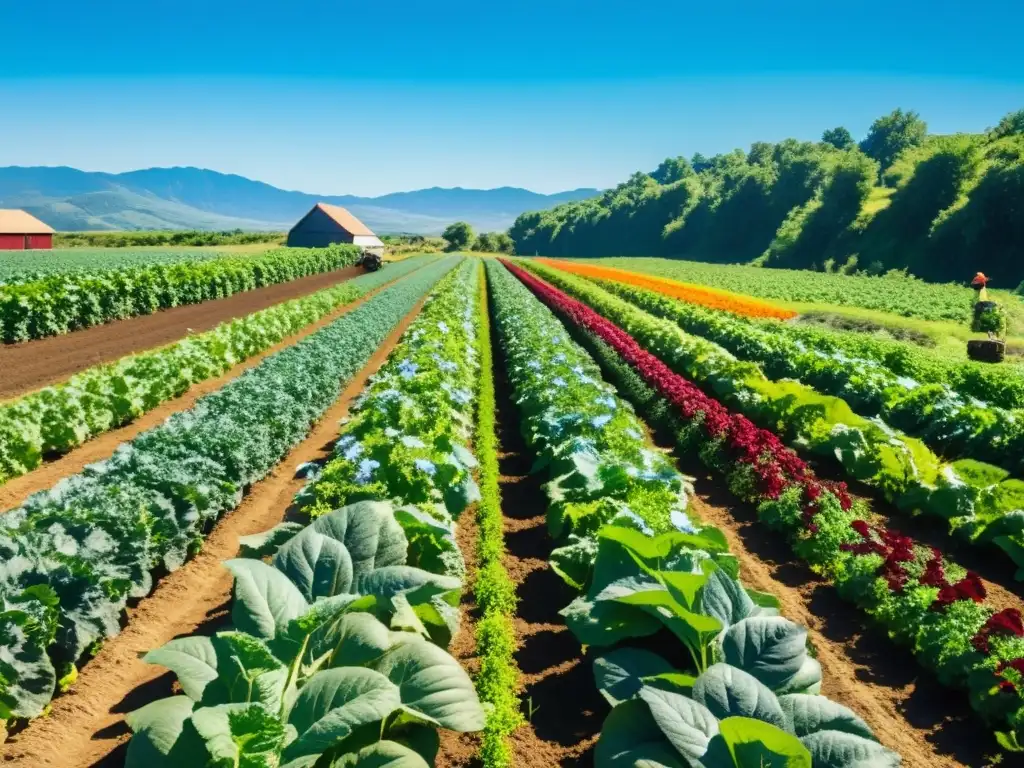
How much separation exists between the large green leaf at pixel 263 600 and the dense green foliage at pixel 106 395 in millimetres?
6984

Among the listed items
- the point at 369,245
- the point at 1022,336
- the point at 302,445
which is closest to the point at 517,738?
the point at 302,445

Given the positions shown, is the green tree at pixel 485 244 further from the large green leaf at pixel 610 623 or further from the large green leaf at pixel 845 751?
the large green leaf at pixel 845 751

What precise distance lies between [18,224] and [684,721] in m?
85.8

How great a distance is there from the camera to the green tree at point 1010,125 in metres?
68.6

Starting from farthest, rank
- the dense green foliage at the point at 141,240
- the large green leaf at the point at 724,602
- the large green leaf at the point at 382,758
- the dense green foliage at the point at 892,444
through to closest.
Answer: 1. the dense green foliage at the point at 141,240
2. the dense green foliage at the point at 892,444
3. the large green leaf at the point at 724,602
4. the large green leaf at the point at 382,758

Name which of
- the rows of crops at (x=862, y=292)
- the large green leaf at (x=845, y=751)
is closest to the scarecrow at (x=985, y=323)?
the rows of crops at (x=862, y=292)

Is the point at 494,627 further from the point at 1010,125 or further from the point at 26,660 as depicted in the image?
the point at 1010,125

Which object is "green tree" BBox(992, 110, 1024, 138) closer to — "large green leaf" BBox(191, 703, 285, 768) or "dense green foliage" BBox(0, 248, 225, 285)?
"dense green foliage" BBox(0, 248, 225, 285)

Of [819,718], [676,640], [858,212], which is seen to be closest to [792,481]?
[676,640]

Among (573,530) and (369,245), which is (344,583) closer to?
(573,530)

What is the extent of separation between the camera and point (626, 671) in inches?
169

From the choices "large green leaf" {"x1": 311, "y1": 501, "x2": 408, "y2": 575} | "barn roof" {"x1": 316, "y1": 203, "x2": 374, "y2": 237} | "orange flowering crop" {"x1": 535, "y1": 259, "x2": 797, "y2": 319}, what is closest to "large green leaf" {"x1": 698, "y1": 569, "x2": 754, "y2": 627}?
"large green leaf" {"x1": 311, "y1": 501, "x2": 408, "y2": 575}

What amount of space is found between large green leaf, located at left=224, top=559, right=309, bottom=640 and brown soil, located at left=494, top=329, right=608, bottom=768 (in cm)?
192

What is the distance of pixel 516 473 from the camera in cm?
1030
